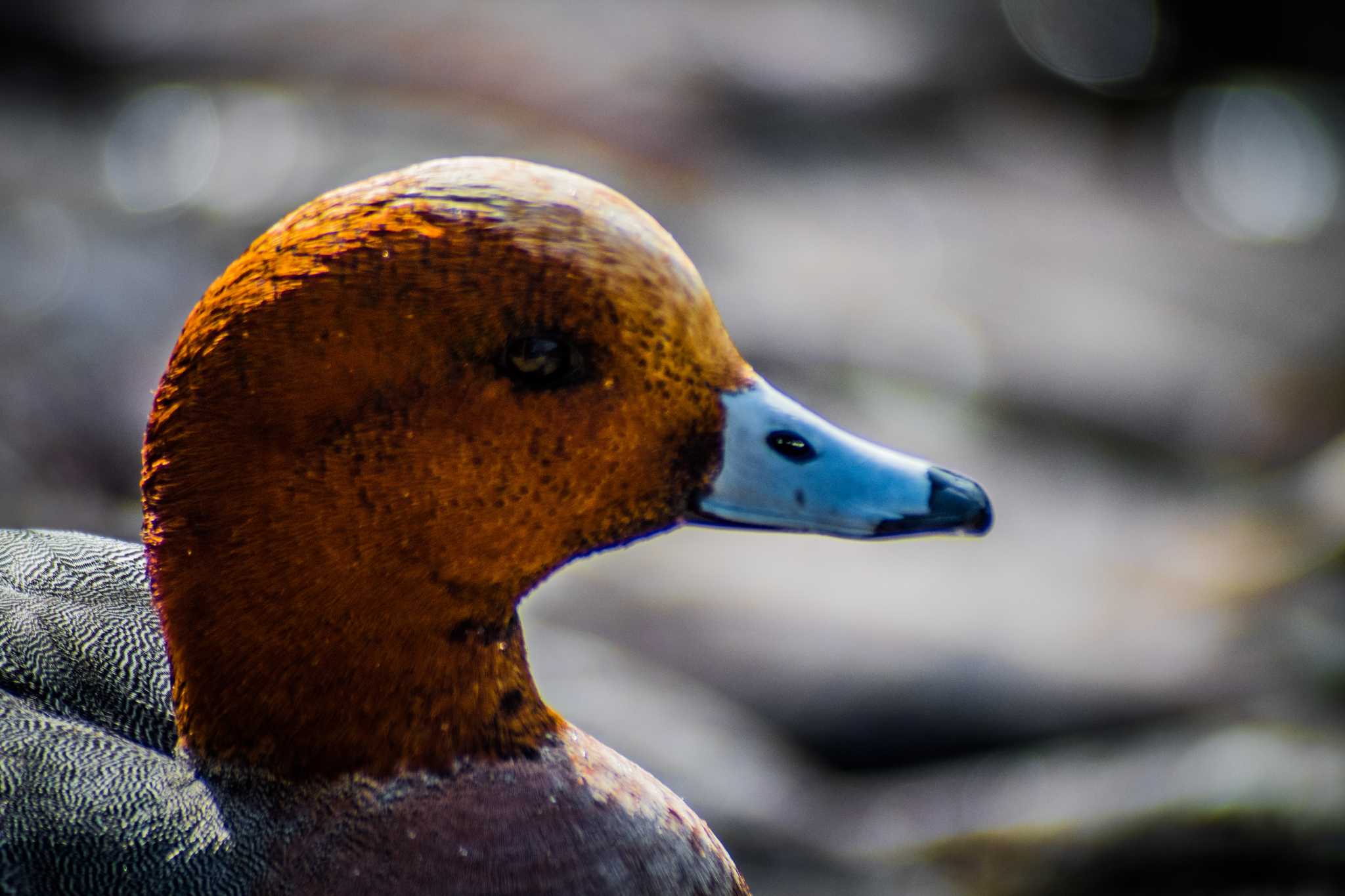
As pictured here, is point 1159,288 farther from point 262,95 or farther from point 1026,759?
point 262,95

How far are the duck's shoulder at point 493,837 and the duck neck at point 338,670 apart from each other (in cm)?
3

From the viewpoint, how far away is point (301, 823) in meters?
1.40

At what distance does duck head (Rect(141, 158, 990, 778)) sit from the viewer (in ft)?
4.29

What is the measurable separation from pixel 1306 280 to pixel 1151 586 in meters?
2.83

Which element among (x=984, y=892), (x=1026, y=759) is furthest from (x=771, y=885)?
(x=1026, y=759)

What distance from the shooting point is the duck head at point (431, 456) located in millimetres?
1307

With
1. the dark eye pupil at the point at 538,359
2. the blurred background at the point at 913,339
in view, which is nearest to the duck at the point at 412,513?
the dark eye pupil at the point at 538,359

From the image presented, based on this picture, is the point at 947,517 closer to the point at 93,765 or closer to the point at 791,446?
the point at 791,446

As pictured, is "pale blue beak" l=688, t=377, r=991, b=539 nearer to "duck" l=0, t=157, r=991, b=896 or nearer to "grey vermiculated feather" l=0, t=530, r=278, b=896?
"duck" l=0, t=157, r=991, b=896

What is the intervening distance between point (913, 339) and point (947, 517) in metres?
3.64

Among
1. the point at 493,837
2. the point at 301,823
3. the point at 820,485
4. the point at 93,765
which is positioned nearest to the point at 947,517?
the point at 820,485

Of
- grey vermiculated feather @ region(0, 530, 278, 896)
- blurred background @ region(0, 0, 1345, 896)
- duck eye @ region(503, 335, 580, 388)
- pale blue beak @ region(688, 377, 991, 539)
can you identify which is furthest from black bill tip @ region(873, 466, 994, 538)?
blurred background @ region(0, 0, 1345, 896)

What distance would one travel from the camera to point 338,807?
55.0 inches

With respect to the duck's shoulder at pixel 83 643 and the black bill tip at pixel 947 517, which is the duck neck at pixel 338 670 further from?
the black bill tip at pixel 947 517
